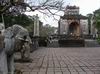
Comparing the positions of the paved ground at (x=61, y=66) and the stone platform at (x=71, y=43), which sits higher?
the paved ground at (x=61, y=66)

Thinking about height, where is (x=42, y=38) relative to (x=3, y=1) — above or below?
below

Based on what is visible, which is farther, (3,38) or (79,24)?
(79,24)

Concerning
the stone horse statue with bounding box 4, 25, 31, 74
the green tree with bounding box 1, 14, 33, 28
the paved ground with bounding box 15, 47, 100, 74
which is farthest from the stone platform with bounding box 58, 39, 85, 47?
the stone horse statue with bounding box 4, 25, 31, 74

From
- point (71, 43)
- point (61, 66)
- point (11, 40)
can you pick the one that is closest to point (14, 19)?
point (61, 66)

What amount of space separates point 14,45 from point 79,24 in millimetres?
Answer: 57566

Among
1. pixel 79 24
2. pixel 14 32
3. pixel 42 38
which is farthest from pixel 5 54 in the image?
pixel 79 24

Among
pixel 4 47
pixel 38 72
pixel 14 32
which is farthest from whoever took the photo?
pixel 38 72

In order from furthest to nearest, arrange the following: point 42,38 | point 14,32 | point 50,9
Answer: point 42,38
point 50,9
point 14,32

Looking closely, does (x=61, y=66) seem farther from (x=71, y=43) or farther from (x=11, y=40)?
(x=71, y=43)

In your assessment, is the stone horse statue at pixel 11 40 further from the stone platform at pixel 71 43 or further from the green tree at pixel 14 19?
the stone platform at pixel 71 43

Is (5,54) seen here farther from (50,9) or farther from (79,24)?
(79,24)

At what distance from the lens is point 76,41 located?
39188 millimetres

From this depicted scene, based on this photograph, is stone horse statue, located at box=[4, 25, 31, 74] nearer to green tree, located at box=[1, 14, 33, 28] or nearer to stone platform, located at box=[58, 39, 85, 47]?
green tree, located at box=[1, 14, 33, 28]

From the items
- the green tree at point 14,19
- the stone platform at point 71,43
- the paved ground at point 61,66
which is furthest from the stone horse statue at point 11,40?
the stone platform at point 71,43
